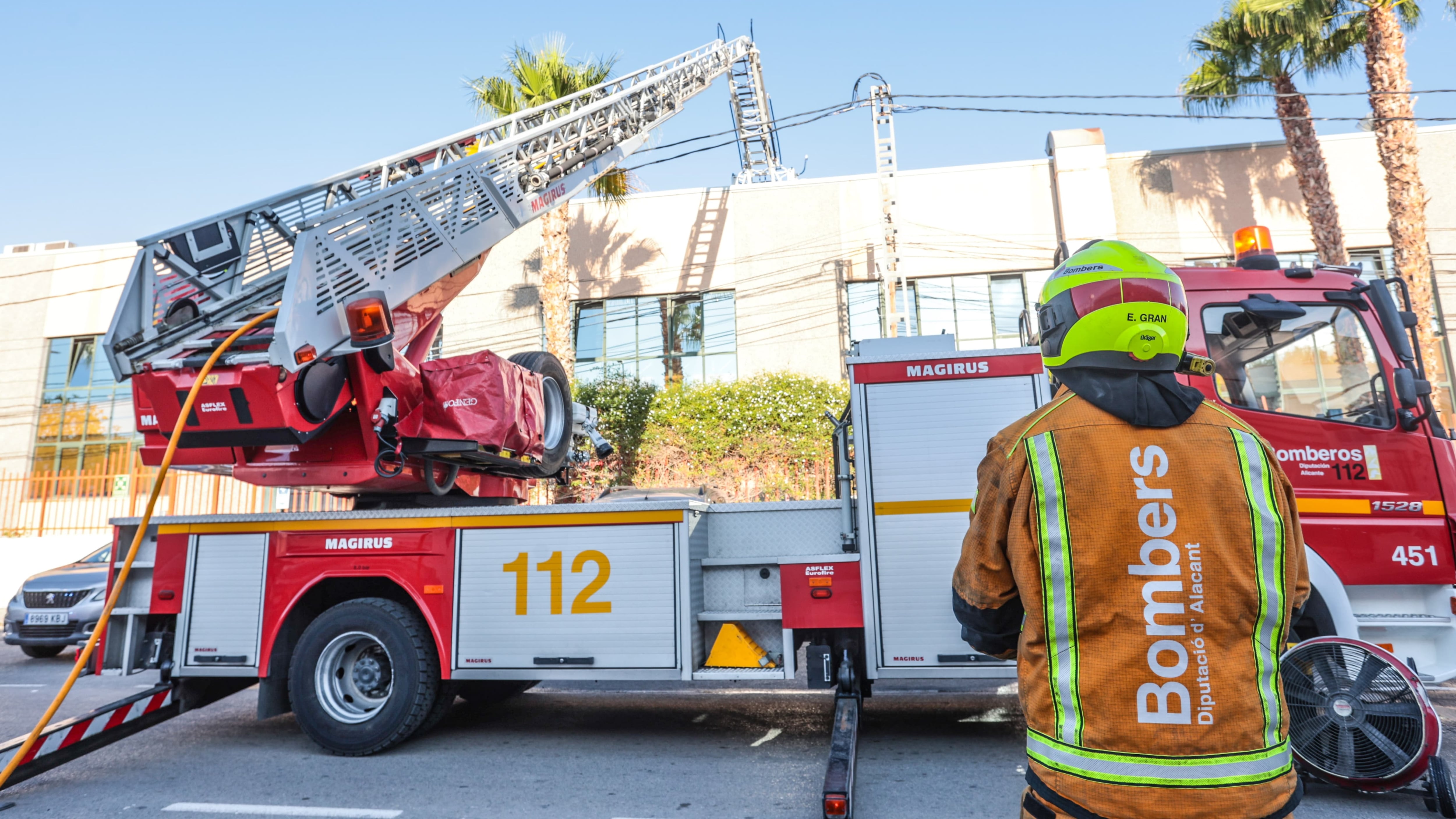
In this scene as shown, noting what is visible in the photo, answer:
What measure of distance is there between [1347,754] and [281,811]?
17.9ft

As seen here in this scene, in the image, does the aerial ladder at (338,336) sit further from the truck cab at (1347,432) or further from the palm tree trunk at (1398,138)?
the palm tree trunk at (1398,138)

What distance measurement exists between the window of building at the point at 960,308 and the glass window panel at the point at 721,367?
2369 millimetres

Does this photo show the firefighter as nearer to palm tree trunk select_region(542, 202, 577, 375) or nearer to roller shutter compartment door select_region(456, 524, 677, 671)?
roller shutter compartment door select_region(456, 524, 677, 671)

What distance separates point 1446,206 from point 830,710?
16.8m

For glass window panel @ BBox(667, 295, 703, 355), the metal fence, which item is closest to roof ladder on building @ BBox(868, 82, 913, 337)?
glass window panel @ BBox(667, 295, 703, 355)

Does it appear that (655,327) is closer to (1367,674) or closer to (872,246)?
(872,246)

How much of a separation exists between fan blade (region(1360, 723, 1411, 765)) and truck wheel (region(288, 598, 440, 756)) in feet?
17.2

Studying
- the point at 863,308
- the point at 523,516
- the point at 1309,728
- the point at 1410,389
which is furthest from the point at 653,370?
the point at 1309,728

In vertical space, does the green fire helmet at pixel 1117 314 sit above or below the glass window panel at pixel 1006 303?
below

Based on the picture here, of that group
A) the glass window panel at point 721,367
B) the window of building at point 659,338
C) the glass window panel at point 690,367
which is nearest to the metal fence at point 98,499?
the window of building at point 659,338

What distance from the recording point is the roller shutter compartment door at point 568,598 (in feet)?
18.0

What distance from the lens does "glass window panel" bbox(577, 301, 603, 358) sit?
18.8 m

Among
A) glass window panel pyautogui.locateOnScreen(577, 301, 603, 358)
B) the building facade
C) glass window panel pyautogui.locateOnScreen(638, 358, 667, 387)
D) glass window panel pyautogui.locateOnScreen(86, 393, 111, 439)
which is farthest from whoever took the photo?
glass window panel pyautogui.locateOnScreen(86, 393, 111, 439)

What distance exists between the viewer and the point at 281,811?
15.4ft
